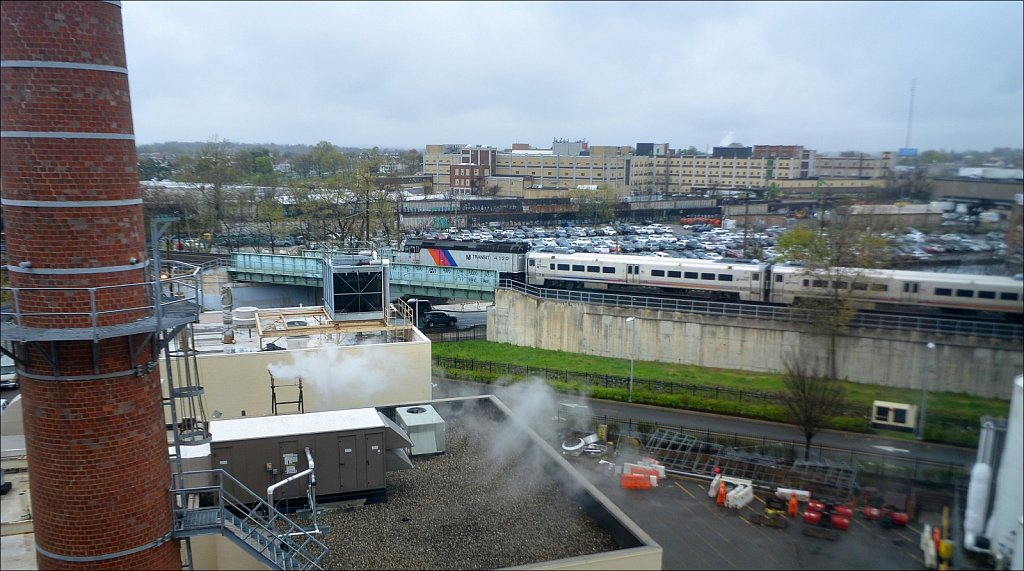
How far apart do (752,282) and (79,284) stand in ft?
63.7

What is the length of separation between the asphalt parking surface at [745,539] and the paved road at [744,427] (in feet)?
4.89

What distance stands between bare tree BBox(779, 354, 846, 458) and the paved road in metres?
0.51

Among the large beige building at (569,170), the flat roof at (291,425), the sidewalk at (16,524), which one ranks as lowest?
the flat roof at (291,425)

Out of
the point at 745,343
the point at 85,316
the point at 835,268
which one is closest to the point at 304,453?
the point at 85,316

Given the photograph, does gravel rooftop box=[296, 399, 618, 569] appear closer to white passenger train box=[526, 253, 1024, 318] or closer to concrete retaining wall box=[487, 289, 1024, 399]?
concrete retaining wall box=[487, 289, 1024, 399]

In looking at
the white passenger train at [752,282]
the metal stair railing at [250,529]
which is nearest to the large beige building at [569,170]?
the white passenger train at [752,282]

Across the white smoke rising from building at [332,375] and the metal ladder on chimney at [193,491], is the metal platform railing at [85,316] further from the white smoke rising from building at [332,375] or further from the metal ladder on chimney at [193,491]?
the white smoke rising from building at [332,375]

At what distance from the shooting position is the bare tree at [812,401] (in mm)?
13320

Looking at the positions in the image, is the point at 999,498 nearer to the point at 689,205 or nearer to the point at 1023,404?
the point at 1023,404

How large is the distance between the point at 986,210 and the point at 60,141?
8009 millimetres

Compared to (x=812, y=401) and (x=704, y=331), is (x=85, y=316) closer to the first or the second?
(x=812, y=401)

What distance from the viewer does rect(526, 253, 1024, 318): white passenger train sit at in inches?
432

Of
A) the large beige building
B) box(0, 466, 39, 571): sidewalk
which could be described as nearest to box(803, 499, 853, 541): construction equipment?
box(0, 466, 39, 571): sidewalk

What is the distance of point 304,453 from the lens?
735 centimetres
